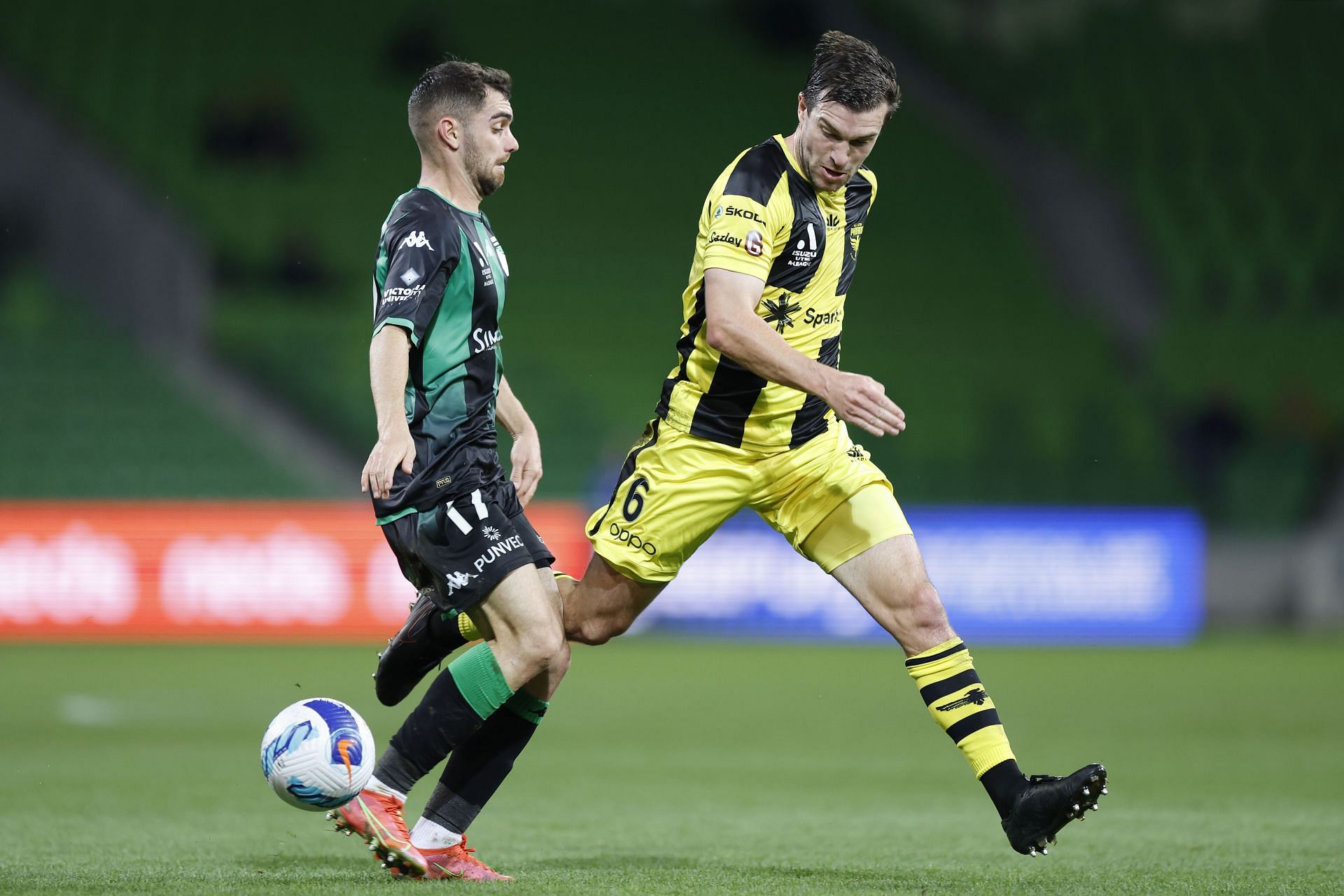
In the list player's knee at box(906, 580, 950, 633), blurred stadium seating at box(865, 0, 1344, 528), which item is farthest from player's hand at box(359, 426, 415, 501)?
blurred stadium seating at box(865, 0, 1344, 528)

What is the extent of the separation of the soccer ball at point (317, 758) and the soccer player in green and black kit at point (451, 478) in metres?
0.11

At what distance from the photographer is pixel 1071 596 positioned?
1559 centimetres

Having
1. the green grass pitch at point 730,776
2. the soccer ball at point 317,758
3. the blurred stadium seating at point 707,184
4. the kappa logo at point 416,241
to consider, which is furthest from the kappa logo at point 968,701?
the blurred stadium seating at point 707,184

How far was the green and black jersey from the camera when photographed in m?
4.57

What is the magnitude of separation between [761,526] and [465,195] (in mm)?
10840

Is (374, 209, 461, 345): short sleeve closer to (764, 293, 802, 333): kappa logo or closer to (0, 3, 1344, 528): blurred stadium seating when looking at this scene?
(764, 293, 802, 333): kappa logo

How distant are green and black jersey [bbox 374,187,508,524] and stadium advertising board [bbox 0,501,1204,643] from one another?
9826 millimetres

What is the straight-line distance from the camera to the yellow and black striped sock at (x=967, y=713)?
4801 millimetres

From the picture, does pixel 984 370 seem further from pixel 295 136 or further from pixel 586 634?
pixel 586 634

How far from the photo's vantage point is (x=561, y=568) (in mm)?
14039

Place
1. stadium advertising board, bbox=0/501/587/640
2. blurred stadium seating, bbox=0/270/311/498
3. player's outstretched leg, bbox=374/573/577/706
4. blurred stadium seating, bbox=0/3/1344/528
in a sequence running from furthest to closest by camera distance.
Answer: blurred stadium seating, bbox=0/3/1344/528 → blurred stadium seating, bbox=0/270/311/498 → stadium advertising board, bbox=0/501/587/640 → player's outstretched leg, bbox=374/573/577/706

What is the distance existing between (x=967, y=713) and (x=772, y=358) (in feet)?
3.85

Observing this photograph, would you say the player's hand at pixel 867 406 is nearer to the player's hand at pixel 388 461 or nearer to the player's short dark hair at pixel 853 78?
the player's short dark hair at pixel 853 78

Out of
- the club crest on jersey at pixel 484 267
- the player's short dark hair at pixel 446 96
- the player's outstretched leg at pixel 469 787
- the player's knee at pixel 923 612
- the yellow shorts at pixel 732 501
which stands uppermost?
the player's short dark hair at pixel 446 96
